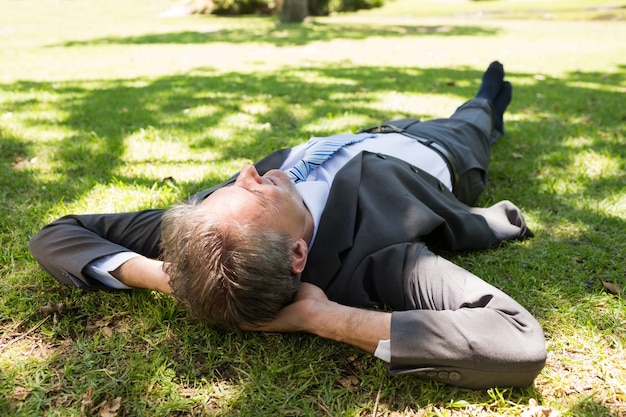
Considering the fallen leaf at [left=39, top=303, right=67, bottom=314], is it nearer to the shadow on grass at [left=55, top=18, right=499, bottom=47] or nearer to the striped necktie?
the striped necktie

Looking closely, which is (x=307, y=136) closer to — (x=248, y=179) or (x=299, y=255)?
(x=248, y=179)

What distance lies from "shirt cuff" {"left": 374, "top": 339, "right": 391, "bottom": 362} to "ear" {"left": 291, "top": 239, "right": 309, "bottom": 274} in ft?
1.56

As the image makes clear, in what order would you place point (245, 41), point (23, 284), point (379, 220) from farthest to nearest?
1. point (245, 41)
2. point (23, 284)
3. point (379, 220)

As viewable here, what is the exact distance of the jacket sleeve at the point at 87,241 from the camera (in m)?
2.41

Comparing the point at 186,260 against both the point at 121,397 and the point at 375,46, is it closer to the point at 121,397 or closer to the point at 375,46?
the point at 121,397

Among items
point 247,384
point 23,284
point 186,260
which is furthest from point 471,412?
point 23,284

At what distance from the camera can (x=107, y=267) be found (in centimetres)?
241

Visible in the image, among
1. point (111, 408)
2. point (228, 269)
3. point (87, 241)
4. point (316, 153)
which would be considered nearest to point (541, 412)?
point (228, 269)

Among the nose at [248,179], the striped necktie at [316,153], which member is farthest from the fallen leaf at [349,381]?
the striped necktie at [316,153]

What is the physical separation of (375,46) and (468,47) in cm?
214

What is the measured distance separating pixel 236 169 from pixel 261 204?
2.04 m

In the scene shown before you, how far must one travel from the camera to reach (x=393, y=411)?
191cm

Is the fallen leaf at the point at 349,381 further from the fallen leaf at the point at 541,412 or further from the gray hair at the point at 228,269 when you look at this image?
the fallen leaf at the point at 541,412

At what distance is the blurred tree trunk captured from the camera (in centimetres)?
1683
